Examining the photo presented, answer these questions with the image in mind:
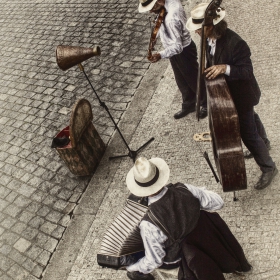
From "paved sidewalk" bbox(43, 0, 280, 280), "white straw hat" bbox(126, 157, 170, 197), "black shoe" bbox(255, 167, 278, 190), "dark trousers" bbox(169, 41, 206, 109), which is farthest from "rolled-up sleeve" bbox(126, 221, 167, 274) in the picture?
"dark trousers" bbox(169, 41, 206, 109)

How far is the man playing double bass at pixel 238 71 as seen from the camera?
3.38 metres

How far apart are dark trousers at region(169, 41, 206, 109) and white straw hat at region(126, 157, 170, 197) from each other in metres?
2.36

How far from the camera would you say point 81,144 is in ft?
16.3

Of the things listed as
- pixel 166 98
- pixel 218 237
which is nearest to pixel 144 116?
pixel 166 98

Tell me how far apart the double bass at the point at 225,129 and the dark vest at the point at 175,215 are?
0.70 metres

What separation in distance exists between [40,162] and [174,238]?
390 centimetres

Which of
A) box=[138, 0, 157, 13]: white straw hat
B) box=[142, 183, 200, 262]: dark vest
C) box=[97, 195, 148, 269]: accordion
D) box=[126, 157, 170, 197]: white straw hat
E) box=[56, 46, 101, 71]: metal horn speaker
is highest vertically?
box=[138, 0, 157, 13]: white straw hat

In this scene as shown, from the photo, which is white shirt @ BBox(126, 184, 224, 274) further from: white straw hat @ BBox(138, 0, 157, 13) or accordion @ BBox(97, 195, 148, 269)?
white straw hat @ BBox(138, 0, 157, 13)

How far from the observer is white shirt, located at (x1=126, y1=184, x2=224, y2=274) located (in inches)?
104

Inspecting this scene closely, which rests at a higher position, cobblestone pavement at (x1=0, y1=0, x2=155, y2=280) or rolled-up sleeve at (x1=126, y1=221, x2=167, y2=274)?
rolled-up sleeve at (x1=126, y1=221, x2=167, y2=274)

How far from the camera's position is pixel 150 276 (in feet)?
12.2

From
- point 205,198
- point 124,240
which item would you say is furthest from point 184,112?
point 124,240

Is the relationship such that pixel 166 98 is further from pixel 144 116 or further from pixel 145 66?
pixel 145 66

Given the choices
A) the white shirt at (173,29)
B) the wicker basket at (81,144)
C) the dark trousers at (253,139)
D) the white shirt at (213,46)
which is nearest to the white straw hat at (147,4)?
the white shirt at (173,29)
